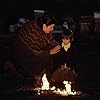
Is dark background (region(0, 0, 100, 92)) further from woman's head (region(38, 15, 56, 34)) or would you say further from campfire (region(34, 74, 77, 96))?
campfire (region(34, 74, 77, 96))

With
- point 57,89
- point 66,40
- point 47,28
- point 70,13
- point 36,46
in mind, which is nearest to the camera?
point 57,89

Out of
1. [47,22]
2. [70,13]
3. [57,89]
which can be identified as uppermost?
[47,22]

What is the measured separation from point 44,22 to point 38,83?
1.28 meters

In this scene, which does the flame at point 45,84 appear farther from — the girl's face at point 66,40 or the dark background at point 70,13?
the dark background at point 70,13

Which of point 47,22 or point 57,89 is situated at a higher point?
point 47,22

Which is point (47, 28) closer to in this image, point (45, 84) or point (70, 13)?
point (45, 84)

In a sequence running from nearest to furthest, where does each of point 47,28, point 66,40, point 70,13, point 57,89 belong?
point 57,89, point 66,40, point 47,28, point 70,13

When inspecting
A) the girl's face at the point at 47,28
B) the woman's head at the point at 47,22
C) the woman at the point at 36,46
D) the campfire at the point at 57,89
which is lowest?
the campfire at the point at 57,89

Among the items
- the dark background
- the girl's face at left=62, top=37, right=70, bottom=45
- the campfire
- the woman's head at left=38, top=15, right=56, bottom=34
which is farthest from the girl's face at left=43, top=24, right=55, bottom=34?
the dark background

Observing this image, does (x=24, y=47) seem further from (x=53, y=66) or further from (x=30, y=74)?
(x=53, y=66)

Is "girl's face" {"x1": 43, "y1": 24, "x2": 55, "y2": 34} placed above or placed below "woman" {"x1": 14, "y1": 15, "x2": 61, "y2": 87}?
above

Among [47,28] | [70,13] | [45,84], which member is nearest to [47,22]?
[47,28]

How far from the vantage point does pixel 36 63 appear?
8.48m

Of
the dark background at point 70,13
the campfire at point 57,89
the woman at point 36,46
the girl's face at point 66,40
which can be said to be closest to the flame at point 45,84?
the campfire at point 57,89
